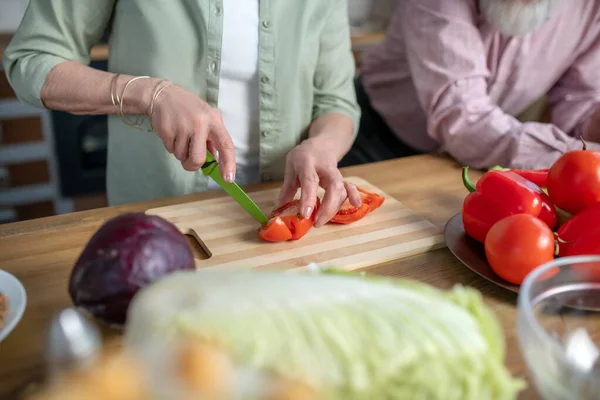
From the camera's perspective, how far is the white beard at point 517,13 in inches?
50.3

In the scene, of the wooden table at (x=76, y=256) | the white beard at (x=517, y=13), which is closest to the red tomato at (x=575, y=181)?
the wooden table at (x=76, y=256)

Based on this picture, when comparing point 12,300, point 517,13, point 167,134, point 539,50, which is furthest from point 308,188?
point 539,50

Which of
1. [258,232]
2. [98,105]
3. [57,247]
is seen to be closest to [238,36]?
[98,105]

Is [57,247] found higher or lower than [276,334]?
lower

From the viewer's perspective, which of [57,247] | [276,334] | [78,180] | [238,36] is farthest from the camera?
[78,180]

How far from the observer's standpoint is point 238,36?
1.10 metres

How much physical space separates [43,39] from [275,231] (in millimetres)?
553

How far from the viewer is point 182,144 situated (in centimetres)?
87

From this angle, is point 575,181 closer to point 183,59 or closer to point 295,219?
point 295,219

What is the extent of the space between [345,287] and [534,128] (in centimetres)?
90

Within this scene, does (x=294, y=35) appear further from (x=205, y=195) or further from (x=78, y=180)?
(x=78, y=180)

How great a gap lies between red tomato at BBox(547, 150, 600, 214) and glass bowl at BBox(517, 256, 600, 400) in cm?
23

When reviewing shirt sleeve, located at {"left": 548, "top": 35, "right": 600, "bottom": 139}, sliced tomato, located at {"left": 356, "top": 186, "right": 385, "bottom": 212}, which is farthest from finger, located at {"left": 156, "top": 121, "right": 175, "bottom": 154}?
shirt sleeve, located at {"left": 548, "top": 35, "right": 600, "bottom": 139}

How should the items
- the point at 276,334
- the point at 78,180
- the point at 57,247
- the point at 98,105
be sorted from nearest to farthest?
the point at 276,334, the point at 57,247, the point at 98,105, the point at 78,180
